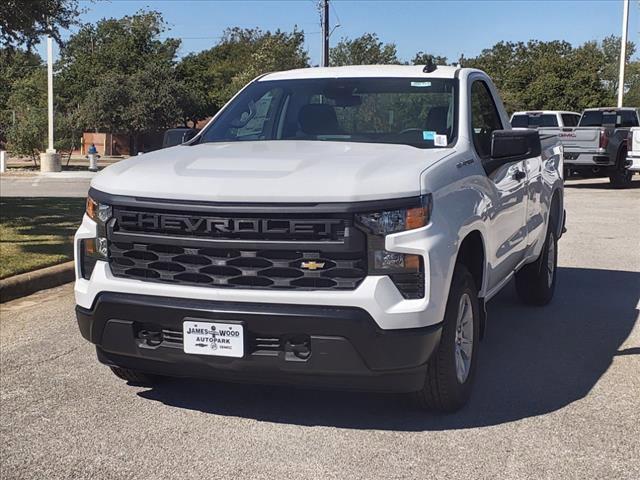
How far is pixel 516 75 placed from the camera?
57.9m

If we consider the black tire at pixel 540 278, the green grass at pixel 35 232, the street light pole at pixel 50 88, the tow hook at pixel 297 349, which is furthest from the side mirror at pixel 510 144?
the street light pole at pixel 50 88

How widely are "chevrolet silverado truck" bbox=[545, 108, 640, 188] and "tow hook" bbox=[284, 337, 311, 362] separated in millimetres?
17923

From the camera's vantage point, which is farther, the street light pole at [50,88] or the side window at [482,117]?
the street light pole at [50,88]

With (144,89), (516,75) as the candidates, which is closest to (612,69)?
(516,75)

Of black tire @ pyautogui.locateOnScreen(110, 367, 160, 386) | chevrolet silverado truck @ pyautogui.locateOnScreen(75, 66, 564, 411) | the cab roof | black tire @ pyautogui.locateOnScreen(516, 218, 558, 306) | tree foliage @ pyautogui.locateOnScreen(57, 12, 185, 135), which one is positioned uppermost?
tree foliage @ pyautogui.locateOnScreen(57, 12, 185, 135)

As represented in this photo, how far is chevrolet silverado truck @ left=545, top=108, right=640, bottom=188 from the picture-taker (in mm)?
21300

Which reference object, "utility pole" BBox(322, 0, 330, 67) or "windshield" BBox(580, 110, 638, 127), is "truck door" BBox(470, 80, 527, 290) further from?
"utility pole" BBox(322, 0, 330, 67)

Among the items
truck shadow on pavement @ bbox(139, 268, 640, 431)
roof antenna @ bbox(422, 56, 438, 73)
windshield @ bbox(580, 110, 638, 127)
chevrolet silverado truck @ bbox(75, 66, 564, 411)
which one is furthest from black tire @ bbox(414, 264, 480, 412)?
windshield @ bbox(580, 110, 638, 127)

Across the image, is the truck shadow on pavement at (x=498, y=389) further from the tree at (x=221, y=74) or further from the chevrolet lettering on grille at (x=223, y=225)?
the tree at (x=221, y=74)

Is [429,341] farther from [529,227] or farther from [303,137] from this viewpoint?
[529,227]

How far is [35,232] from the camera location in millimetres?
11227

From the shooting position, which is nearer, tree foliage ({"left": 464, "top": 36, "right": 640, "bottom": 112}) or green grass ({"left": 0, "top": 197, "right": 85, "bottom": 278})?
green grass ({"left": 0, "top": 197, "right": 85, "bottom": 278})

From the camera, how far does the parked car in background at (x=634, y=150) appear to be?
67.5 ft

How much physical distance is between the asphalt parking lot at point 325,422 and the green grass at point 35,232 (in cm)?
245
